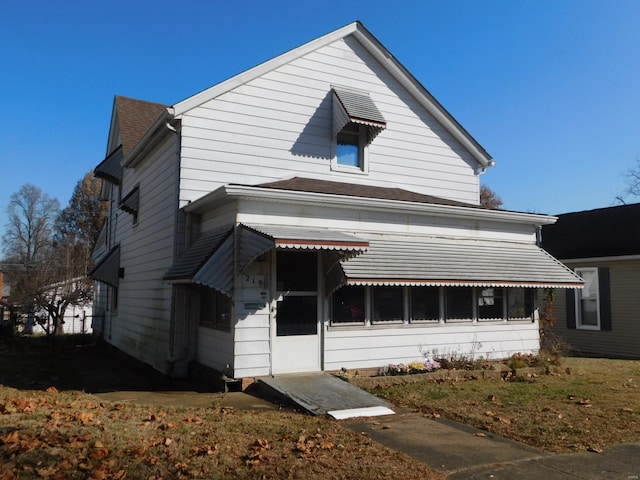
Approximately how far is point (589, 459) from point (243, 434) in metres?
4.09

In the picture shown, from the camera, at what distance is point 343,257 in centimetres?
1005

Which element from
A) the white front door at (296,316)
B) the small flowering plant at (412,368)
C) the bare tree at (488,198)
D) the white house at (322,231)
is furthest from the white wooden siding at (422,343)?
the bare tree at (488,198)

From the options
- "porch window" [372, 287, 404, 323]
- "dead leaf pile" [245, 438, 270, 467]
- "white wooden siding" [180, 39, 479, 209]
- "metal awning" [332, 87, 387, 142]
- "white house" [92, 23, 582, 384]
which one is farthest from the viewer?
"metal awning" [332, 87, 387, 142]

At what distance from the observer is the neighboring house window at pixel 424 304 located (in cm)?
1162

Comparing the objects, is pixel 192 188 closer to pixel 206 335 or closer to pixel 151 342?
pixel 206 335

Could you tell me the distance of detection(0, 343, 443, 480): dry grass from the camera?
A: 16.4 ft

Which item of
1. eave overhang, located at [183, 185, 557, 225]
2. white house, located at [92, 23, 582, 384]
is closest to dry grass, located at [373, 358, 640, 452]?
white house, located at [92, 23, 582, 384]

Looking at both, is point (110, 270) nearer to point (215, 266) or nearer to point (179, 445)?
point (215, 266)

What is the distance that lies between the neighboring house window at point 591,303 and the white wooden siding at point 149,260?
13.3 m

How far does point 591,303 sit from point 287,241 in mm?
13624

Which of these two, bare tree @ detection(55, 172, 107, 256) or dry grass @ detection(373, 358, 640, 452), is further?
bare tree @ detection(55, 172, 107, 256)

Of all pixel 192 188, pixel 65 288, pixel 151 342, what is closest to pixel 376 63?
pixel 192 188

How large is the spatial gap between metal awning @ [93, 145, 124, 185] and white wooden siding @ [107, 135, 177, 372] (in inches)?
25.8

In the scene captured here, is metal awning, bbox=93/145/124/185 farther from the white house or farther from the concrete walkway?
the concrete walkway
